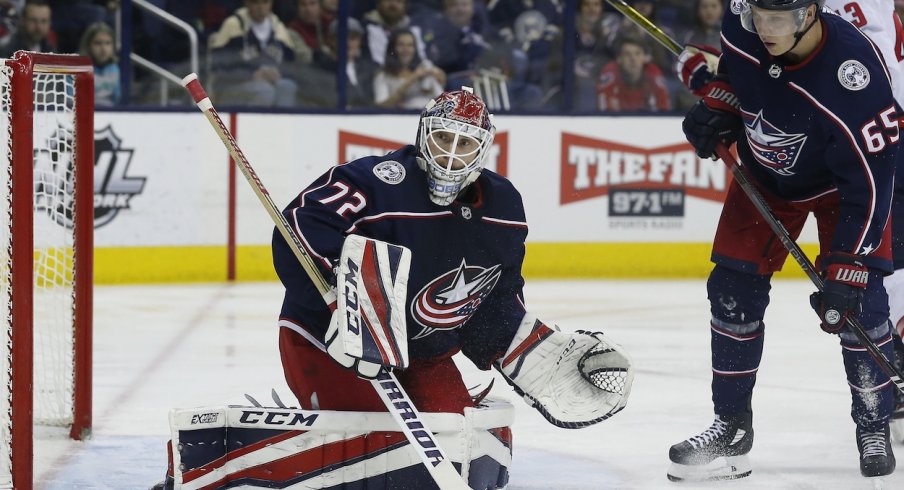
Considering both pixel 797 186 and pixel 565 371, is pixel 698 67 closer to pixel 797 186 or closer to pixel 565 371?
pixel 797 186

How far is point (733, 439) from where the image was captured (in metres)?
2.99

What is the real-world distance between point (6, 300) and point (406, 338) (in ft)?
2.59

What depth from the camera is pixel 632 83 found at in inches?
257

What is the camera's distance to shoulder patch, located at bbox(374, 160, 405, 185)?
8.37 ft

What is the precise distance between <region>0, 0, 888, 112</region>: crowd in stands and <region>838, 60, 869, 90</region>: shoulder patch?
360cm

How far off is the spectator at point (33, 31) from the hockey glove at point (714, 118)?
3.71 metres

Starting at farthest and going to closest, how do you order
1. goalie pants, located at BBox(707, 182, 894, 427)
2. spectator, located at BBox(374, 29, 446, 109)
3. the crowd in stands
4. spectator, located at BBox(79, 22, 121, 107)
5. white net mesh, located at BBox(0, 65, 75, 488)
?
1. spectator, located at BBox(374, 29, 446, 109)
2. the crowd in stands
3. spectator, located at BBox(79, 22, 121, 107)
4. goalie pants, located at BBox(707, 182, 894, 427)
5. white net mesh, located at BBox(0, 65, 75, 488)

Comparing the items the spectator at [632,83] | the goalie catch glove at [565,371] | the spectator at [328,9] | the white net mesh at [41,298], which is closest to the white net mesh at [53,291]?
the white net mesh at [41,298]

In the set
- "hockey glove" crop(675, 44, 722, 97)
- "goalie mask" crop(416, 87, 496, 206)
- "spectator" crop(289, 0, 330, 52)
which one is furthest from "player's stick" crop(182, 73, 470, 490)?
"spectator" crop(289, 0, 330, 52)

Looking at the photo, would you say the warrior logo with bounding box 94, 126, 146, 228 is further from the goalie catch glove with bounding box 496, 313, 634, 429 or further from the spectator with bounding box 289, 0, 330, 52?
the goalie catch glove with bounding box 496, 313, 634, 429

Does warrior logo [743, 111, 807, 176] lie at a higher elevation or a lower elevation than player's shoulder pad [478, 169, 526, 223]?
higher

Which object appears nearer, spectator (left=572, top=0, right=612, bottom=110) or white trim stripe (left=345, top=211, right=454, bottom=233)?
white trim stripe (left=345, top=211, right=454, bottom=233)

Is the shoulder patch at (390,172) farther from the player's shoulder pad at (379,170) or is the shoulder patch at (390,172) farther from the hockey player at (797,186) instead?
the hockey player at (797,186)

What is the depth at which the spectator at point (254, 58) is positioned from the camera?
20.2 ft
